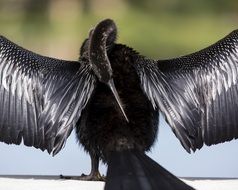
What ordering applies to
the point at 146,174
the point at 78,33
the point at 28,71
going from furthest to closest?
the point at 78,33 → the point at 28,71 → the point at 146,174

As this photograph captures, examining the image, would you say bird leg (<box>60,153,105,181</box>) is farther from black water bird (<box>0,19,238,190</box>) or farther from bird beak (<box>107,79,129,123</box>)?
bird beak (<box>107,79,129,123</box>)

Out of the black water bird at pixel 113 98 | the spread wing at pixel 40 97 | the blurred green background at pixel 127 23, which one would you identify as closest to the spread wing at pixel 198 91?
the black water bird at pixel 113 98

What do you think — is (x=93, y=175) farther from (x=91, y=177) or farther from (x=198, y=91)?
(x=198, y=91)

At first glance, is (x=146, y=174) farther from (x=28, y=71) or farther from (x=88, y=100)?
(x=28, y=71)

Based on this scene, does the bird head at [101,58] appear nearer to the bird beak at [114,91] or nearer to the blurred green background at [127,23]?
the bird beak at [114,91]

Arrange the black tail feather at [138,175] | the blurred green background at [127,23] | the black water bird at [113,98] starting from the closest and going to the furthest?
the black tail feather at [138,175] < the black water bird at [113,98] < the blurred green background at [127,23]

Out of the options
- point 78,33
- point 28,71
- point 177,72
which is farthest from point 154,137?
point 78,33
